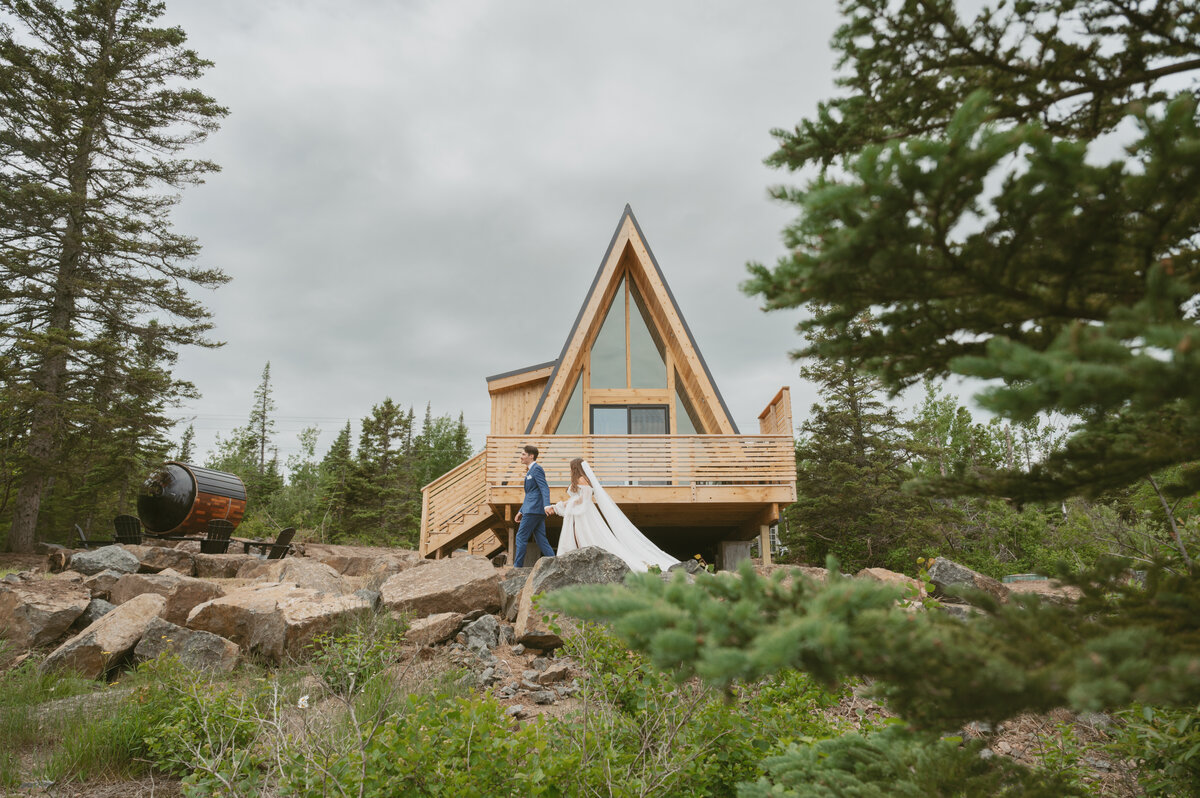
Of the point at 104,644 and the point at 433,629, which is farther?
the point at 433,629

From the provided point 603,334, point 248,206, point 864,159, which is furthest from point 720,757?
point 248,206

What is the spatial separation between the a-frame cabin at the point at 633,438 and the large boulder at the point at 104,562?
183 inches

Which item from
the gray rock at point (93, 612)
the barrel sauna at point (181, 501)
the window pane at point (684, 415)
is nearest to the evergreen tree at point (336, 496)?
the barrel sauna at point (181, 501)

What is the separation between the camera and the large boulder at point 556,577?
584cm

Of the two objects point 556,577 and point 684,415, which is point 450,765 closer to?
point 556,577

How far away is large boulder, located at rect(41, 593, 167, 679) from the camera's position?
17.1 ft

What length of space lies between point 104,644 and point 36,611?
4.81ft

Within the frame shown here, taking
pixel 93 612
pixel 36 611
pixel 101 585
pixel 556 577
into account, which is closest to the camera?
pixel 36 611

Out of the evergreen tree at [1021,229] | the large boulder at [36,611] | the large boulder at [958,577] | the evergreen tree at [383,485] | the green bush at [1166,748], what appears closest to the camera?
the evergreen tree at [1021,229]

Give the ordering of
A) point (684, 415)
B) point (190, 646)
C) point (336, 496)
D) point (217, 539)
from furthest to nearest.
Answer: point (336, 496) < point (684, 415) < point (217, 539) < point (190, 646)

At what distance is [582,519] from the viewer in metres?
9.27

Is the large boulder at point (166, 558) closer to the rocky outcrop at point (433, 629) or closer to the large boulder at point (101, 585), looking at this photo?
the large boulder at point (101, 585)

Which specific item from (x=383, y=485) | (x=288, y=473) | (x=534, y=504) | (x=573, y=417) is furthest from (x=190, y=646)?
(x=288, y=473)

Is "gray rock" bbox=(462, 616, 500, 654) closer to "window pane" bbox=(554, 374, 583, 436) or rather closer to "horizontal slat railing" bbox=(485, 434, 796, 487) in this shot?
"horizontal slat railing" bbox=(485, 434, 796, 487)
